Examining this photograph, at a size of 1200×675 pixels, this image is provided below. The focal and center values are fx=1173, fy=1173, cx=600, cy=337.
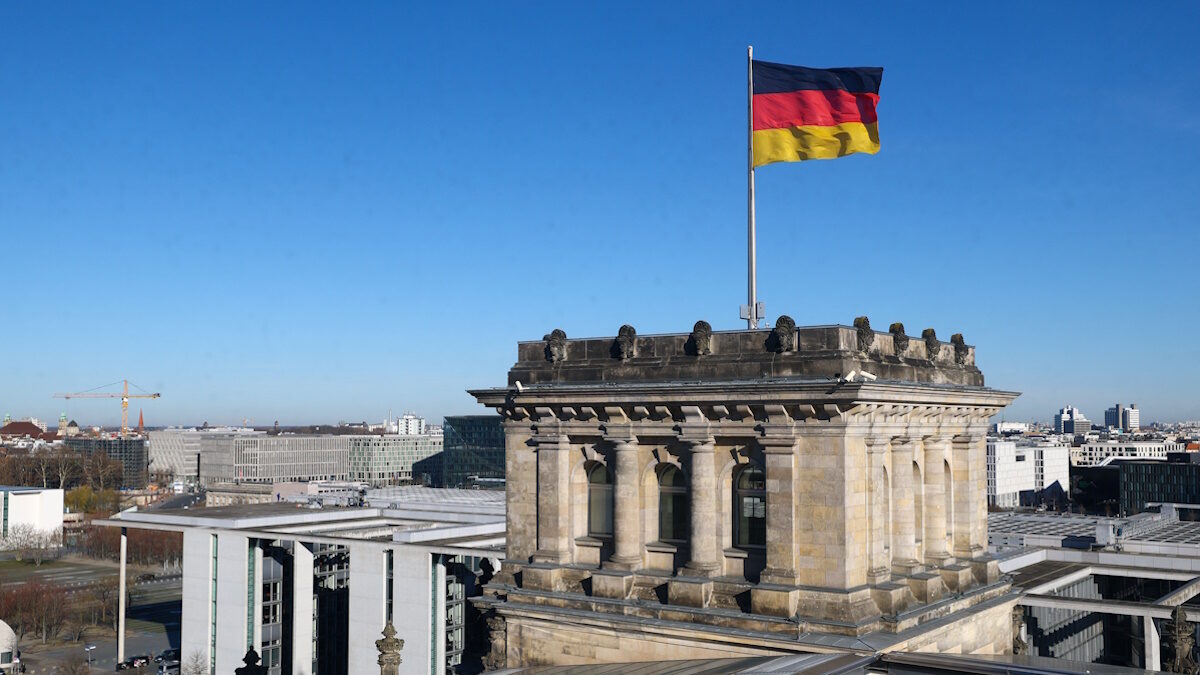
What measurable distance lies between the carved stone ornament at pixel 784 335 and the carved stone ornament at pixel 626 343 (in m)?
4.45

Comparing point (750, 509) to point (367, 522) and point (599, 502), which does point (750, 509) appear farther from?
point (367, 522)

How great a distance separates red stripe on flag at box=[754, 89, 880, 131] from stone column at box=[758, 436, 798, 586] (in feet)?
33.5

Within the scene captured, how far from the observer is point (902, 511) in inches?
1254

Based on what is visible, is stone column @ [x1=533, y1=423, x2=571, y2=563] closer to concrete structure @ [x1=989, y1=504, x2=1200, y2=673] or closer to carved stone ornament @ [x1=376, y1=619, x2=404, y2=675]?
carved stone ornament @ [x1=376, y1=619, x2=404, y2=675]

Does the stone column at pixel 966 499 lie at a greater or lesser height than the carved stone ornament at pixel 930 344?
lesser

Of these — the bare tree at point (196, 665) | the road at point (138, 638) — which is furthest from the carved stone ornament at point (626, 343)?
the road at point (138, 638)

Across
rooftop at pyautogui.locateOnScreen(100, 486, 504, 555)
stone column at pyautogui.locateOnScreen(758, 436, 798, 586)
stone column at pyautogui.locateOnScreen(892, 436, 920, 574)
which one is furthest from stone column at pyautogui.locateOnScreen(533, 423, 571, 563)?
rooftop at pyautogui.locateOnScreen(100, 486, 504, 555)

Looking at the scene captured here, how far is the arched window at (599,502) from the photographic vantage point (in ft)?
109

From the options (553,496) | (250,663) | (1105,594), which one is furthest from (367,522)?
(553,496)

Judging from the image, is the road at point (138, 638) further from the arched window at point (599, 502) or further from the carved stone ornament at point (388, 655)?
the arched window at point (599, 502)

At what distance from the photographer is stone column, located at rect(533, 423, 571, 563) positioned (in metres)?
33.3

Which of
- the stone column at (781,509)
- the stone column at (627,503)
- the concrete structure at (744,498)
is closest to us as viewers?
the concrete structure at (744,498)

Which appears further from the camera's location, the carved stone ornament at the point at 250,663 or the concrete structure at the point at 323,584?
the carved stone ornament at the point at 250,663

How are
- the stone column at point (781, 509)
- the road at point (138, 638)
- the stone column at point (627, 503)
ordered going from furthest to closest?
the road at point (138, 638)
the stone column at point (627, 503)
the stone column at point (781, 509)
